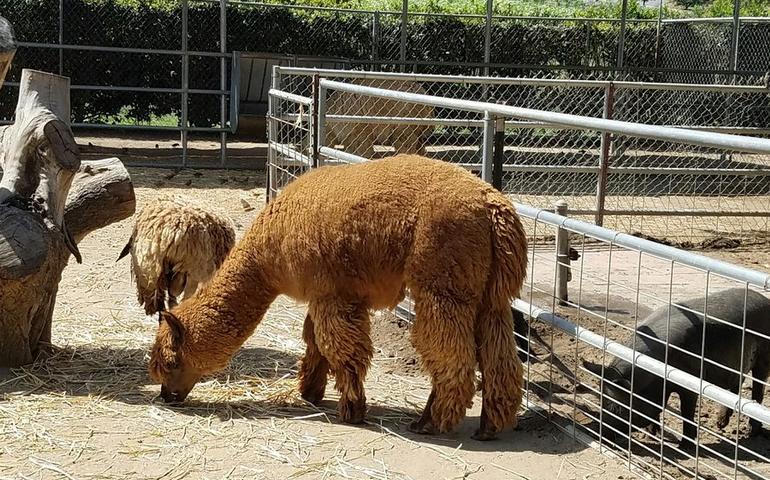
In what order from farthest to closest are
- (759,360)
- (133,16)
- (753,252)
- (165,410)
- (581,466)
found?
(133,16) < (753,252) < (759,360) < (165,410) < (581,466)

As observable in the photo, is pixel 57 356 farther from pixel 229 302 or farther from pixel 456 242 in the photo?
pixel 456 242

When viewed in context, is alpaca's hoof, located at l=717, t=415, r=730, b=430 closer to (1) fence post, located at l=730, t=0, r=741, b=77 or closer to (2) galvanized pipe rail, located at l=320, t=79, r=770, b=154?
(2) galvanized pipe rail, located at l=320, t=79, r=770, b=154

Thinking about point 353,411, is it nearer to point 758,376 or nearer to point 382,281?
point 382,281

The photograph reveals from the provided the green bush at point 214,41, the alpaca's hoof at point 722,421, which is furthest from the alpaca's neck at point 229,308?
the green bush at point 214,41

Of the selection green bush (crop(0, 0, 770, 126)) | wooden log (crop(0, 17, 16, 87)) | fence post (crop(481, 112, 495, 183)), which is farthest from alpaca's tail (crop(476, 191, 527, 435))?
green bush (crop(0, 0, 770, 126))

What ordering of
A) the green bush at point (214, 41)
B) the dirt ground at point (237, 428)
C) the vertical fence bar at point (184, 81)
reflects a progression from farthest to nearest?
the green bush at point (214, 41)
the vertical fence bar at point (184, 81)
the dirt ground at point (237, 428)

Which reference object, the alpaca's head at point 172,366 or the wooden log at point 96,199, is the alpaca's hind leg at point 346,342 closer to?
the alpaca's head at point 172,366

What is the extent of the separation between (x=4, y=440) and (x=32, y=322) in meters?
1.34

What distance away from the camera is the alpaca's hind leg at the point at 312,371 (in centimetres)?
568

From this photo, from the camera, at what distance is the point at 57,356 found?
6359 millimetres

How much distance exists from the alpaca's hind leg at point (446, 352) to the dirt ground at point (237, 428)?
18 centimetres

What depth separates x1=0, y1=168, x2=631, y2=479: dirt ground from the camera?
4.70 m

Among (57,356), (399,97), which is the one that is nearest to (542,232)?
A: (399,97)

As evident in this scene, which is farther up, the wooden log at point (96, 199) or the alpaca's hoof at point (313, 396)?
the wooden log at point (96, 199)
